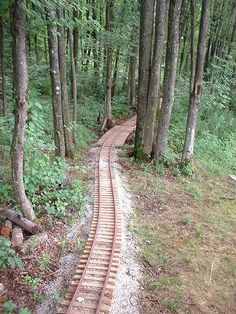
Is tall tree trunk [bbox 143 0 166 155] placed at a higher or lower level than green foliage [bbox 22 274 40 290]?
higher

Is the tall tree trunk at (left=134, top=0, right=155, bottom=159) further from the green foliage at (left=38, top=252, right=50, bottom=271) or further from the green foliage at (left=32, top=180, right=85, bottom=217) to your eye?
the green foliage at (left=38, top=252, right=50, bottom=271)

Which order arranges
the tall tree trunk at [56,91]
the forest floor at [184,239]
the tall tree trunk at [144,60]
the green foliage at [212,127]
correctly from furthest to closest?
the green foliage at [212,127], the tall tree trunk at [144,60], the tall tree trunk at [56,91], the forest floor at [184,239]

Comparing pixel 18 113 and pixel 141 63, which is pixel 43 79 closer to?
pixel 141 63

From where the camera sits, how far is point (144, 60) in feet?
41.2

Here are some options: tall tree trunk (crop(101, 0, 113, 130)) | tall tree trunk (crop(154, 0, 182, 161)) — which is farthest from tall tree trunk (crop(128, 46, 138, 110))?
tall tree trunk (crop(154, 0, 182, 161))

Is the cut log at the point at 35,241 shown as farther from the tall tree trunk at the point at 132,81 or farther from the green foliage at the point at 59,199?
the tall tree trunk at the point at 132,81

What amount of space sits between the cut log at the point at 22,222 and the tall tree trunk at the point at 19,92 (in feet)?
0.68

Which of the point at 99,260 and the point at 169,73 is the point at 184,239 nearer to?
the point at 99,260

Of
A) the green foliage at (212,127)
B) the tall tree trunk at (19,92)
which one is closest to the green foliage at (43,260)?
the tall tree trunk at (19,92)

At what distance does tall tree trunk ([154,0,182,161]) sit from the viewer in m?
11.4

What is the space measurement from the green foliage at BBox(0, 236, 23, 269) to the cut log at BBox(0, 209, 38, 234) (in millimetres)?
693

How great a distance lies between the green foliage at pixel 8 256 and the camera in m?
5.93

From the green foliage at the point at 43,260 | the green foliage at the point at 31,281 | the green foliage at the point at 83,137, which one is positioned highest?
the green foliage at the point at 83,137

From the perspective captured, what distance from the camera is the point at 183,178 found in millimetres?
12133
